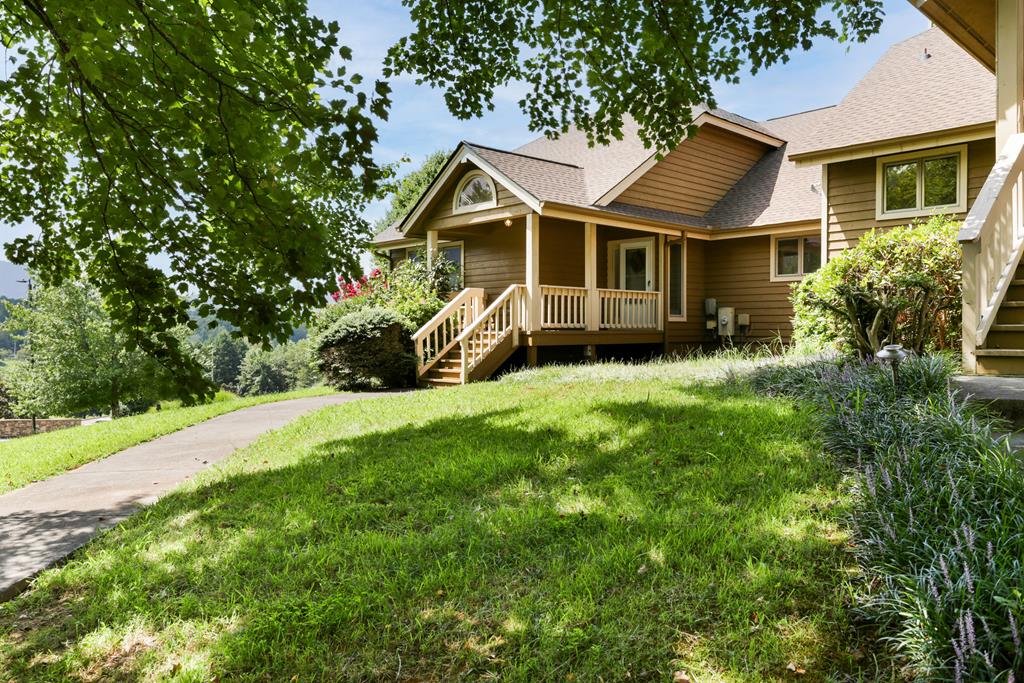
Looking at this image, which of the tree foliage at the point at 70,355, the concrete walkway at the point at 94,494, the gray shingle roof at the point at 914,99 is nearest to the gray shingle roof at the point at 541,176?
the gray shingle roof at the point at 914,99

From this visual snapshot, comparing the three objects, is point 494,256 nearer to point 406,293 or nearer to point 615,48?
point 406,293

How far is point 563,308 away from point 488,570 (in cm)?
1094

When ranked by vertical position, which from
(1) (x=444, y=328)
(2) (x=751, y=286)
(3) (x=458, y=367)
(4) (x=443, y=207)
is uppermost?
(4) (x=443, y=207)

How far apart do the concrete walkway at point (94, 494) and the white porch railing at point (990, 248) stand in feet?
23.9

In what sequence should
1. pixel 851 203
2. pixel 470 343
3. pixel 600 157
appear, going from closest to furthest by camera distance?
1. pixel 851 203
2. pixel 470 343
3. pixel 600 157

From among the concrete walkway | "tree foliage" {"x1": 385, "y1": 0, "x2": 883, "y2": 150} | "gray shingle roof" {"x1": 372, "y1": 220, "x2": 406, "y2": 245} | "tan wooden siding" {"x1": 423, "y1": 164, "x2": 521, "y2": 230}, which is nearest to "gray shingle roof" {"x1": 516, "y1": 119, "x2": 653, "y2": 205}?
"tan wooden siding" {"x1": 423, "y1": 164, "x2": 521, "y2": 230}

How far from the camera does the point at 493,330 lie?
1367 cm

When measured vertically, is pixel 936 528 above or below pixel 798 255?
below

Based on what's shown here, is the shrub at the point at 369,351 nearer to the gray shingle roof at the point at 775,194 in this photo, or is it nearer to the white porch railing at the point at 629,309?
the white porch railing at the point at 629,309

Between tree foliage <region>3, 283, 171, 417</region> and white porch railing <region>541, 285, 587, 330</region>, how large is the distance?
19.3 meters

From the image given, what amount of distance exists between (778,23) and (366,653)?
5.89 meters

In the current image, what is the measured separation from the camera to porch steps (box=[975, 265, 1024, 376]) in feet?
19.2

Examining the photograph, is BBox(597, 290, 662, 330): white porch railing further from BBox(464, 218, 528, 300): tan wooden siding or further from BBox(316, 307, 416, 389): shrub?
BBox(316, 307, 416, 389): shrub

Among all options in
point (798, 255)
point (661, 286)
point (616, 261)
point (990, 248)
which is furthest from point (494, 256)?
point (990, 248)
